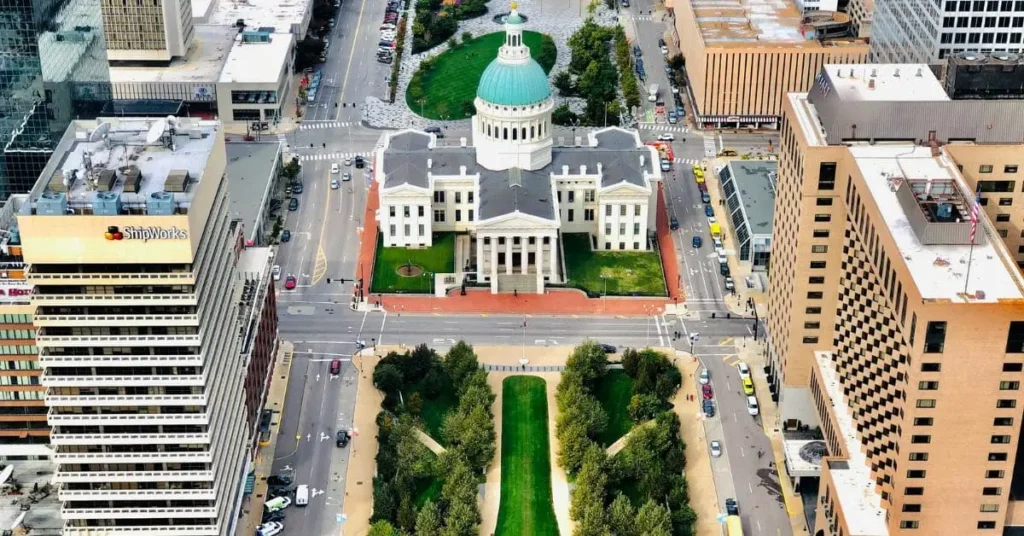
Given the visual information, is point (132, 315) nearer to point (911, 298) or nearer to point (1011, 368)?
point (911, 298)

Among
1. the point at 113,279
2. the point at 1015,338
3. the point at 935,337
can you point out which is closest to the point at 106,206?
the point at 113,279

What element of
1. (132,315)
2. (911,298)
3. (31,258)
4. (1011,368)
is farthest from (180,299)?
(1011,368)

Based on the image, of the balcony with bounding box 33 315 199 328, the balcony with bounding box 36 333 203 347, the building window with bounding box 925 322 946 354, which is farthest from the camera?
the balcony with bounding box 36 333 203 347

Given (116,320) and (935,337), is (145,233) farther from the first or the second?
(935,337)

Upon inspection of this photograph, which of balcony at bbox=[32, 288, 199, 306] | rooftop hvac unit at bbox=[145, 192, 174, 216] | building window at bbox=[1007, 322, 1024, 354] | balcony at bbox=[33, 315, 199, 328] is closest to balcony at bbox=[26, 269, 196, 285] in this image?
balcony at bbox=[32, 288, 199, 306]

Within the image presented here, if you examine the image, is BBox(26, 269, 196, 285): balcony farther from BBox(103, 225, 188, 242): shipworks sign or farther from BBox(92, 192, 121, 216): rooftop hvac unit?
BBox(92, 192, 121, 216): rooftop hvac unit

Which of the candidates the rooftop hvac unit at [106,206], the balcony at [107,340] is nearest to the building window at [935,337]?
the balcony at [107,340]
